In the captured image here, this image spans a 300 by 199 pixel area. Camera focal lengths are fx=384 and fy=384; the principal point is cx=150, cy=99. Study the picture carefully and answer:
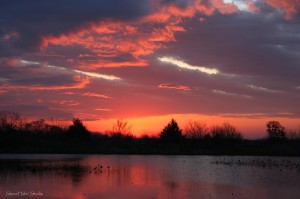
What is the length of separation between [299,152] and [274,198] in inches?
2407

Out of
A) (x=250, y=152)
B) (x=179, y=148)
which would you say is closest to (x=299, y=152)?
(x=250, y=152)

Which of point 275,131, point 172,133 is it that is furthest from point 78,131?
point 275,131

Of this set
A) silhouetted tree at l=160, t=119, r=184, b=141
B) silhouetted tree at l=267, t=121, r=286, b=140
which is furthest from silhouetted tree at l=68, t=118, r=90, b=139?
silhouetted tree at l=267, t=121, r=286, b=140

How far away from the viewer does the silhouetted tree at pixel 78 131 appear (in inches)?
3639

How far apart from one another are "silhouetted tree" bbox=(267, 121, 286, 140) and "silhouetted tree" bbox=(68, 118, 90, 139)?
5584 cm

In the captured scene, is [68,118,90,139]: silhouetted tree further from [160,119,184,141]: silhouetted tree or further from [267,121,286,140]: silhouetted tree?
[267,121,286,140]: silhouetted tree

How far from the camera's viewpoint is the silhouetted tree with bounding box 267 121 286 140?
116 meters

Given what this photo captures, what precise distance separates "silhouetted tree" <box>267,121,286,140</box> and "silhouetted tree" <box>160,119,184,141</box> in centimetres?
3629

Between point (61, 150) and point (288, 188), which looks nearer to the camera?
point (288, 188)

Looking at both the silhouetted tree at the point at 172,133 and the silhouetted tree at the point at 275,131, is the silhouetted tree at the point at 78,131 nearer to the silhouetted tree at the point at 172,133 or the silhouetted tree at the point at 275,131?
the silhouetted tree at the point at 172,133

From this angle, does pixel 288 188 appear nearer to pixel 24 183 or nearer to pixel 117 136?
pixel 24 183

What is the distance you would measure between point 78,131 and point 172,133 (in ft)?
74.6

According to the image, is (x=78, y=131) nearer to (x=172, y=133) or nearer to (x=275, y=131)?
(x=172, y=133)

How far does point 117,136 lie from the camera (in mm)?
116812
